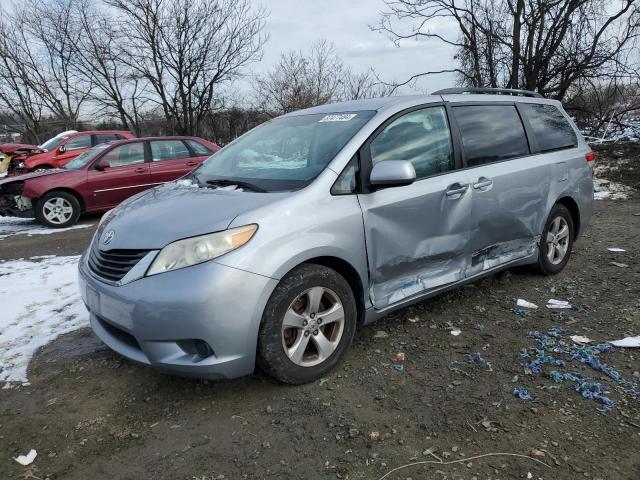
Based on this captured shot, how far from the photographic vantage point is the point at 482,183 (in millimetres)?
3621

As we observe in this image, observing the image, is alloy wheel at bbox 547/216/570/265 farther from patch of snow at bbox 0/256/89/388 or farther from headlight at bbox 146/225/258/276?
patch of snow at bbox 0/256/89/388

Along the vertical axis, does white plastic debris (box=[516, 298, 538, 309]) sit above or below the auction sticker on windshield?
below

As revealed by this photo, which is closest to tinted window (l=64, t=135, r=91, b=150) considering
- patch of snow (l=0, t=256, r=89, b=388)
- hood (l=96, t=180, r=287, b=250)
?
patch of snow (l=0, t=256, r=89, b=388)

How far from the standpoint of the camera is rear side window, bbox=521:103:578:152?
432 cm

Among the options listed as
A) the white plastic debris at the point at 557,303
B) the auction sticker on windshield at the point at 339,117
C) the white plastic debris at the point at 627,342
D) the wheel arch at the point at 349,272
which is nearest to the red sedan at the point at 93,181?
the auction sticker on windshield at the point at 339,117

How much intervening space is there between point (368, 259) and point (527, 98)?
2636 mm

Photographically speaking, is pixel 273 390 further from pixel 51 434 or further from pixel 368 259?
pixel 51 434

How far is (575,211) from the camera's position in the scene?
15.5ft

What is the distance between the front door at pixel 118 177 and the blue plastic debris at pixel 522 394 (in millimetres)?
7701

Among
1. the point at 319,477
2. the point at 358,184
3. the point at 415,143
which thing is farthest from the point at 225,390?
the point at 415,143

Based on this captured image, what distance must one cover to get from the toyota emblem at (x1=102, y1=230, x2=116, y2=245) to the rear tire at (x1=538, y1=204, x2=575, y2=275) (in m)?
3.56

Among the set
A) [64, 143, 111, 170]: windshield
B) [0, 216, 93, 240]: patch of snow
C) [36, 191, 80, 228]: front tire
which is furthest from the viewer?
[64, 143, 111, 170]: windshield

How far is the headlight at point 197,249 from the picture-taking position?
2.45 m

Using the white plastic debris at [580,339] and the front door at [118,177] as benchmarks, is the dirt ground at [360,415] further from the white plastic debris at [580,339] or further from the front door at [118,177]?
the front door at [118,177]
